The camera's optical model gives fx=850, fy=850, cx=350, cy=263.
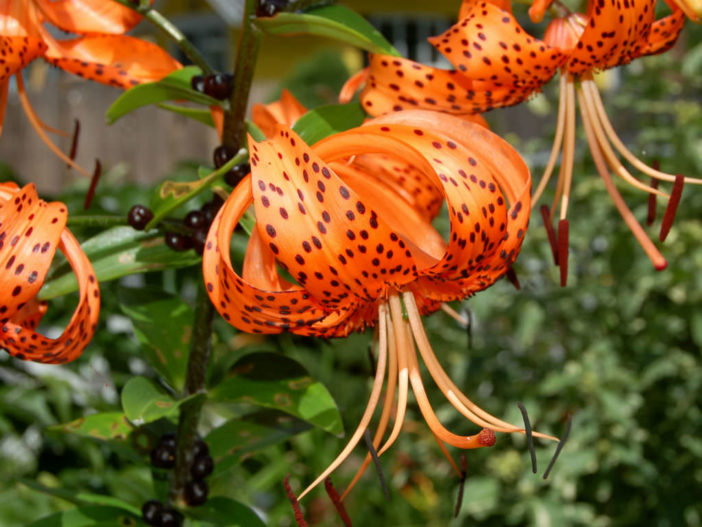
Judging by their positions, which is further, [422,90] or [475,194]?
[422,90]

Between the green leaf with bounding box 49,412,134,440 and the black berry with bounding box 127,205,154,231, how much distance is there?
0.65 feet

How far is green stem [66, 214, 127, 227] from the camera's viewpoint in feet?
2.35

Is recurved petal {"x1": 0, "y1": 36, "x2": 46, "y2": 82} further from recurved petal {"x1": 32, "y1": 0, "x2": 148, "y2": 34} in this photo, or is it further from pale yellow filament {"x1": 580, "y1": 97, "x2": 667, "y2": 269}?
pale yellow filament {"x1": 580, "y1": 97, "x2": 667, "y2": 269}

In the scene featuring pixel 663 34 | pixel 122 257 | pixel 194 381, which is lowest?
pixel 194 381

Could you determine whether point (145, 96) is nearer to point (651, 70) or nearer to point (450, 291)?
point (450, 291)

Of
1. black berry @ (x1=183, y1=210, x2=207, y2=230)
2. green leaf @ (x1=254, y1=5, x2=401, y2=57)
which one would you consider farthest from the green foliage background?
green leaf @ (x1=254, y1=5, x2=401, y2=57)

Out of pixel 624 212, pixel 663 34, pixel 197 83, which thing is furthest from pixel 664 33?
pixel 197 83

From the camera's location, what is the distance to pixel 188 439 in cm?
82

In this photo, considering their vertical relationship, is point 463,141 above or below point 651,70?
above

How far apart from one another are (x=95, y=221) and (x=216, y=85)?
0.51ft

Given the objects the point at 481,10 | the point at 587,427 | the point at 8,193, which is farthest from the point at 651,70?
the point at 8,193

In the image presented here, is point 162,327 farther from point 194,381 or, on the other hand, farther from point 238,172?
point 238,172

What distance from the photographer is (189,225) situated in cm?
76

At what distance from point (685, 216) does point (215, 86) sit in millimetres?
1454
